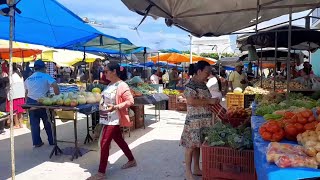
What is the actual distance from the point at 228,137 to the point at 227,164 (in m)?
0.33

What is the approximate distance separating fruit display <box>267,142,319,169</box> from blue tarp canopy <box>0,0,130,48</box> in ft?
15.0

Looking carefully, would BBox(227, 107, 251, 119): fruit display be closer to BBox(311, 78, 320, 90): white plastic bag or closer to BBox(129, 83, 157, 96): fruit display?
BBox(311, 78, 320, 90): white plastic bag

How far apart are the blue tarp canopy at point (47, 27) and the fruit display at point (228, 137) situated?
140 inches

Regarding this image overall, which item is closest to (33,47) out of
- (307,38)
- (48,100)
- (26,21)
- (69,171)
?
(26,21)

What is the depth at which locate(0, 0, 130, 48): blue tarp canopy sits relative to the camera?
5.86 m

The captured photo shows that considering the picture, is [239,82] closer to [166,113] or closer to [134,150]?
[166,113]

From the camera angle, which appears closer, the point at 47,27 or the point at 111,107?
the point at 111,107

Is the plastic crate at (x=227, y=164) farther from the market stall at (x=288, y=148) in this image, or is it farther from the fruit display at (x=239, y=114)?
the fruit display at (x=239, y=114)

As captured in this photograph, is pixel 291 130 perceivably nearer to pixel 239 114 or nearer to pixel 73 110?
pixel 239 114

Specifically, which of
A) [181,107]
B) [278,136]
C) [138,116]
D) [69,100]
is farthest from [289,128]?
[181,107]

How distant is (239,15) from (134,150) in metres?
3.37

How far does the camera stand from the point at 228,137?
13.6ft

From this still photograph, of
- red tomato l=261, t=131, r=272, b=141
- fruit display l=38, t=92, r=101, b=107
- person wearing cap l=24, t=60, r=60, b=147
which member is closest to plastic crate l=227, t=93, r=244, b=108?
fruit display l=38, t=92, r=101, b=107

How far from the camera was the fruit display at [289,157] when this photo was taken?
2.21 metres
